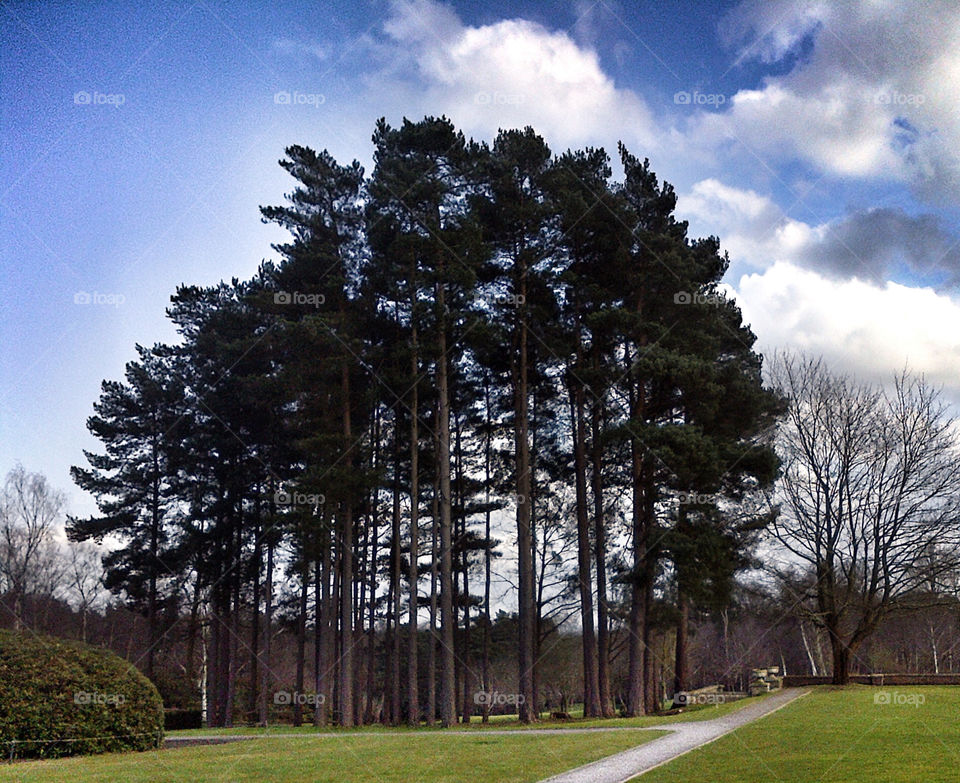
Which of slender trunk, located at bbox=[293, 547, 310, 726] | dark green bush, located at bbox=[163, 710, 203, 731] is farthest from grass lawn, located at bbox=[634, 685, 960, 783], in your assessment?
dark green bush, located at bbox=[163, 710, 203, 731]

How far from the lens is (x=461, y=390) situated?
104 ft

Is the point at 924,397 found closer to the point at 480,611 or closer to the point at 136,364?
the point at 480,611

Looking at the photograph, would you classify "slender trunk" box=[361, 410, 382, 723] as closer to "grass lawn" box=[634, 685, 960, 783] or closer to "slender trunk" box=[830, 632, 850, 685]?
"grass lawn" box=[634, 685, 960, 783]

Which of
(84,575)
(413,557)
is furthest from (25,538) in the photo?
(413,557)

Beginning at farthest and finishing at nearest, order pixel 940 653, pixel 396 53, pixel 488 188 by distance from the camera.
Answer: pixel 940 653 < pixel 488 188 < pixel 396 53

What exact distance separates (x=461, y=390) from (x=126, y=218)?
1322 cm

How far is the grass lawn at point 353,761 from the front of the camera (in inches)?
465

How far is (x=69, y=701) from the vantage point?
17.2 metres

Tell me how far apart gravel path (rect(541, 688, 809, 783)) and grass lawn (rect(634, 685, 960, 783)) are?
32 centimetres

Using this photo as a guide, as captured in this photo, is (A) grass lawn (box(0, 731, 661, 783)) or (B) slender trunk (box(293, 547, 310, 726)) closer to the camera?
(A) grass lawn (box(0, 731, 661, 783))

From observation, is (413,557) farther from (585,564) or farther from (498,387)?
(498,387)

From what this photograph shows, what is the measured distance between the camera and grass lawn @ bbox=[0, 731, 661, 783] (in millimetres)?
11812

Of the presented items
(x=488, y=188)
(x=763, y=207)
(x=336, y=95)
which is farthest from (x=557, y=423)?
(x=336, y=95)

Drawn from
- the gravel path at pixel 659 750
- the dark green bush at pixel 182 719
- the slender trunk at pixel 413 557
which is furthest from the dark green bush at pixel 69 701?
the dark green bush at pixel 182 719
